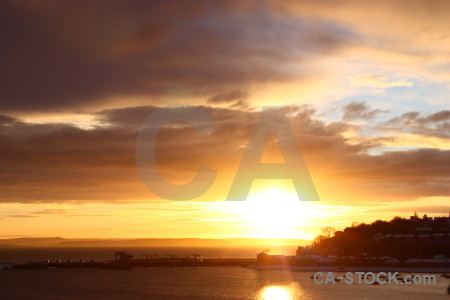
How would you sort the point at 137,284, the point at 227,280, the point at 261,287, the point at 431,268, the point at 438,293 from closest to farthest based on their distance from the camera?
the point at 438,293
the point at 261,287
the point at 137,284
the point at 227,280
the point at 431,268

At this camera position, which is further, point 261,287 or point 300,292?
point 261,287

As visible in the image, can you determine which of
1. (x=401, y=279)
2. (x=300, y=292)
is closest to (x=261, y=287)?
(x=300, y=292)

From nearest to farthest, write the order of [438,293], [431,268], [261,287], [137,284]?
[438,293]
[261,287]
[137,284]
[431,268]

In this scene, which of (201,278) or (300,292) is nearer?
(300,292)

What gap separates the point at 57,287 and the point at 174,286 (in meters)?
32.2

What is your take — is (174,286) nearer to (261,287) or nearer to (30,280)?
(261,287)

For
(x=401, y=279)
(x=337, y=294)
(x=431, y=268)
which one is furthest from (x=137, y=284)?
(x=431, y=268)

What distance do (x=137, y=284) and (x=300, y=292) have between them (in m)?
48.6

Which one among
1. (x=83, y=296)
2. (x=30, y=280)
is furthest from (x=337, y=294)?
(x=30, y=280)

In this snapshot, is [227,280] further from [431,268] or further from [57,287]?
[431,268]

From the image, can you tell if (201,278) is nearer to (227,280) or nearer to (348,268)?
(227,280)

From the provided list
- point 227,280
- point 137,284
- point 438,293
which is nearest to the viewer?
point 438,293

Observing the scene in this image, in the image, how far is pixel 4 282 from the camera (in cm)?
17662

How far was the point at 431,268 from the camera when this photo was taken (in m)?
190
